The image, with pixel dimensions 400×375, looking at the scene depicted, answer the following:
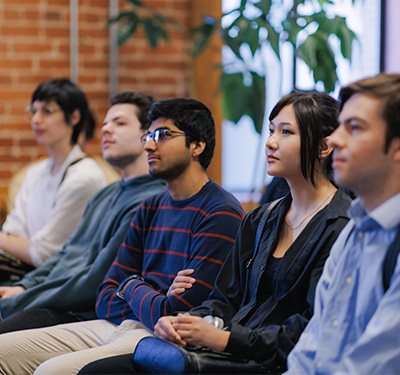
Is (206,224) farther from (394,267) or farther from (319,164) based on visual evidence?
(394,267)

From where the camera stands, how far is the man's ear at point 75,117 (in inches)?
124

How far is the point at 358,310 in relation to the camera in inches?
51.0

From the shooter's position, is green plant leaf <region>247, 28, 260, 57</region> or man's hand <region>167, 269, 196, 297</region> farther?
green plant leaf <region>247, 28, 260, 57</region>

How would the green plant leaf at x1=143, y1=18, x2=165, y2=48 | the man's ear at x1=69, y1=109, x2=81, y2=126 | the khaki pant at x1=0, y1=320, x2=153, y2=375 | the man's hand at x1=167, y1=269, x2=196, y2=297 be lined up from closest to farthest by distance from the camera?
1. the man's hand at x1=167, y1=269, x2=196, y2=297
2. the khaki pant at x1=0, y1=320, x2=153, y2=375
3. the man's ear at x1=69, y1=109, x2=81, y2=126
4. the green plant leaf at x1=143, y1=18, x2=165, y2=48

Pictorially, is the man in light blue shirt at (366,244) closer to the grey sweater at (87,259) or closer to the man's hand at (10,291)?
the grey sweater at (87,259)

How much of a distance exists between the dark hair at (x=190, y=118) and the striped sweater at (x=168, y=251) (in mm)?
155

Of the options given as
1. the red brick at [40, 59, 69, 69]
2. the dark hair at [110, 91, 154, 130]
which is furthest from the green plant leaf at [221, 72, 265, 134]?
the red brick at [40, 59, 69, 69]

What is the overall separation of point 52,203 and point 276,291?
64.0 inches

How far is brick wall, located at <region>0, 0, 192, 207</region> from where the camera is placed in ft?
12.7

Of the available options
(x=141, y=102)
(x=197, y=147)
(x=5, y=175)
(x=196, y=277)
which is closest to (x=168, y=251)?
(x=196, y=277)

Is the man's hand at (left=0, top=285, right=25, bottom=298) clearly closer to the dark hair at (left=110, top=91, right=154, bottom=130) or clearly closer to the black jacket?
the dark hair at (left=110, top=91, right=154, bottom=130)

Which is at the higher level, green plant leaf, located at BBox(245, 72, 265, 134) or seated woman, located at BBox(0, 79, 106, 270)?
green plant leaf, located at BBox(245, 72, 265, 134)

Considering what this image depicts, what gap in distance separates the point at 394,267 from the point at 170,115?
107cm

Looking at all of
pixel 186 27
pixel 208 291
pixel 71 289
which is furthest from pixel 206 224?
pixel 186 27
